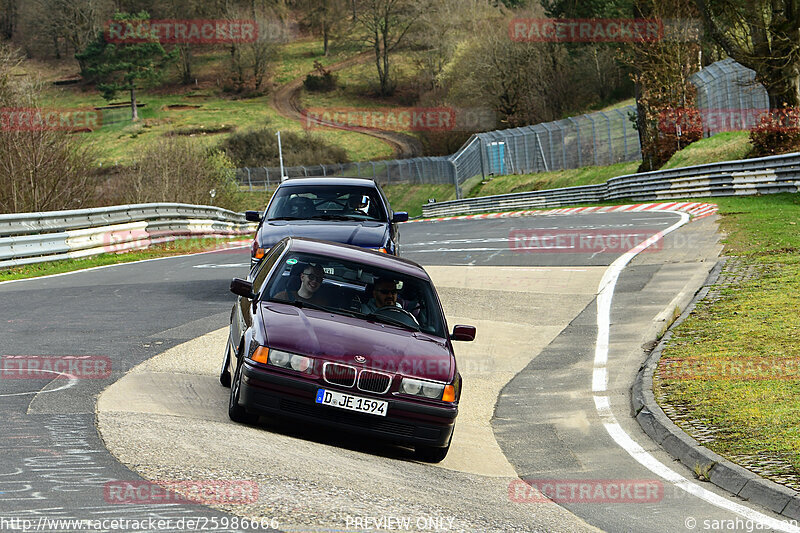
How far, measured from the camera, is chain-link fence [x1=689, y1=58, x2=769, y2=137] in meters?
41.9

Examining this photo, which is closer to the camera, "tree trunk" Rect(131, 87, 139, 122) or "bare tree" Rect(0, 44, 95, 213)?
"bare tree" Rect(0, 44, 95, 213)

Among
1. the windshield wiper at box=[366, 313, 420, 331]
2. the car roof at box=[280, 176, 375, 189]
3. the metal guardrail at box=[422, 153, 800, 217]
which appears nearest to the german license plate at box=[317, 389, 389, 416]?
the windshield wiper at box=[366, 313, 420, 331]

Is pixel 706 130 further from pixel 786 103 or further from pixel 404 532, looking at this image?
pixel 404 532

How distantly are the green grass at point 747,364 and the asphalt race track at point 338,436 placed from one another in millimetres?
558

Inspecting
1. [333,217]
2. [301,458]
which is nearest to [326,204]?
[333,217]

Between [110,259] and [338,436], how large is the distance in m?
16.9

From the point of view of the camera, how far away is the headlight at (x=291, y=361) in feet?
24.6

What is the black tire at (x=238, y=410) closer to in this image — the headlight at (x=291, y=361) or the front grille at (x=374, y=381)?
the headlight at (x=291, y=361)

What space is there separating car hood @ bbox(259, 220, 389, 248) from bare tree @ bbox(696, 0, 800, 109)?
23.7 m

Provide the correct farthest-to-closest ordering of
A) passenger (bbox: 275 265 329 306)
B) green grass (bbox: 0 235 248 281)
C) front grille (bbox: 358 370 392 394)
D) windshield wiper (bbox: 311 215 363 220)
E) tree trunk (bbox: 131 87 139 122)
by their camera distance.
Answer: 1. tree trunk (bbox: 131 87 139 122)
2. green grass (bbox: 0 235 248 281)
3. windshield wiper (bbox: 311 215 363 220)
4. passenger (bbox: 275 265 329 306)
5. front grille (bbox: 358 370 392 394)

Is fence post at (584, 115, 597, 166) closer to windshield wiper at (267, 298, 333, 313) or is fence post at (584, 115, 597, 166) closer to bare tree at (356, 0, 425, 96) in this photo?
windshield wiper at (267, 298, 333, 313)

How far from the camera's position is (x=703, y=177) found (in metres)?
34.7

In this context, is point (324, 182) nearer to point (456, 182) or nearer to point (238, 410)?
point (238, 410)

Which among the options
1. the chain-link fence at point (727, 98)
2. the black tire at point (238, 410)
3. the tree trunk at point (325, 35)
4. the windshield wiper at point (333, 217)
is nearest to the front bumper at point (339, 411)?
the black tire at point (238, 410)
